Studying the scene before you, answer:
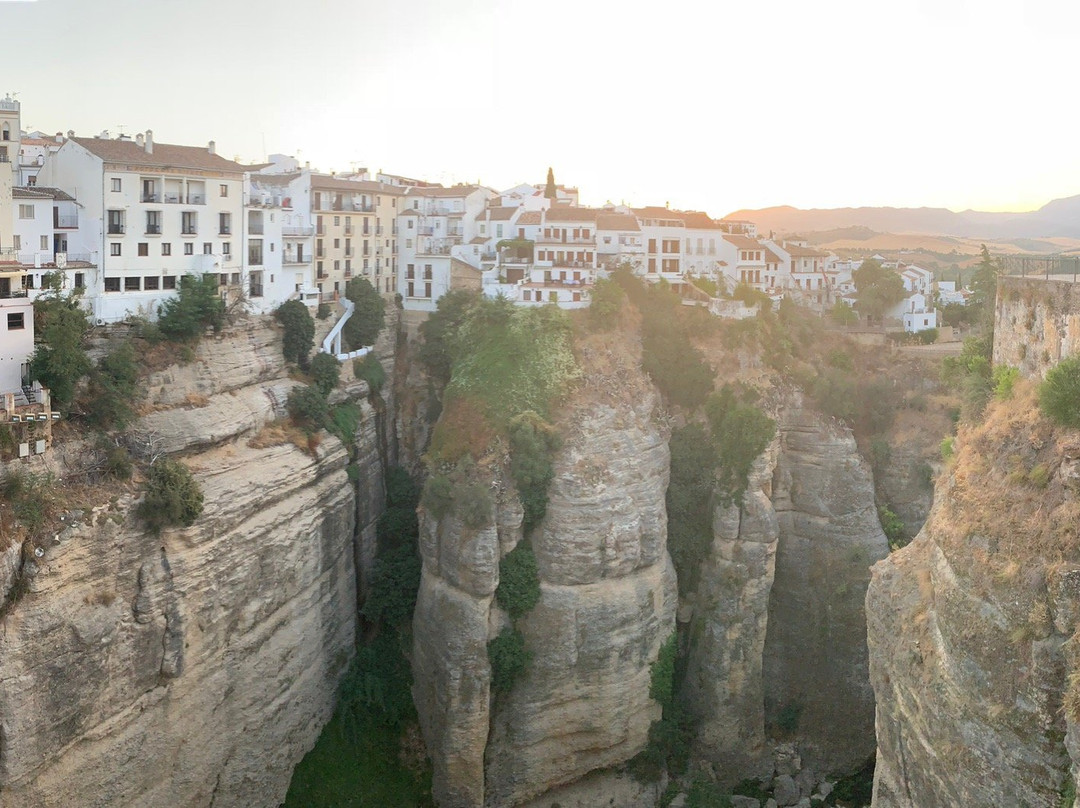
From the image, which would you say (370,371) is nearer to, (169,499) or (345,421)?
(345,421)

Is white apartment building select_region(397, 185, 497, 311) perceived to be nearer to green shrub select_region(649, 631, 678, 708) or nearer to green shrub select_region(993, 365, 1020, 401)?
→ green shrub select_region(649, 631, 678, 708)

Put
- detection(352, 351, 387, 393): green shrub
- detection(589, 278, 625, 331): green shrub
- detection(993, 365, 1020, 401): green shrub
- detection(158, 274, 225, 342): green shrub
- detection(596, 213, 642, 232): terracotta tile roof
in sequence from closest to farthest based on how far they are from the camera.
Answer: detection(993, 365, 1020, 401): green shrub → detection(158, 274, 225, 342): green shrub → detection(589, 278, 625, 331): green shrub → detection(352, 351, 387, 393): green shrub → detection(596, 213, 642, 232): terracotta tile roof

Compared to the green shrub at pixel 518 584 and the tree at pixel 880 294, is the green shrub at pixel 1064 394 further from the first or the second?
the tree at pixel 880 294

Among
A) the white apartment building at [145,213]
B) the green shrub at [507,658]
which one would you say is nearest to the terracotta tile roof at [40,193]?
the white apartment building at [145,213]

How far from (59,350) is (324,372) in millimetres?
10766

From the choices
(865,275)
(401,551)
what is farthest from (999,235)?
(401,551)

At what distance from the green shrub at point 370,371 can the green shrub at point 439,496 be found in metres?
7.79

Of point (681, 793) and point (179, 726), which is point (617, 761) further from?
point (179, 726)

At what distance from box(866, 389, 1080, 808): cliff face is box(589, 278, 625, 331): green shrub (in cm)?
1684

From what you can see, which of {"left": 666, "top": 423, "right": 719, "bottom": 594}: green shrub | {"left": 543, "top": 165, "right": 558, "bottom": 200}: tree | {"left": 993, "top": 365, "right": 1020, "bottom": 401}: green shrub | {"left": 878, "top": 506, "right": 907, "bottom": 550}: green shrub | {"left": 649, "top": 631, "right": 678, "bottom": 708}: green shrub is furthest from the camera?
{"left": 543, "top": 165, "right": 558, "bottom": 200}: tree

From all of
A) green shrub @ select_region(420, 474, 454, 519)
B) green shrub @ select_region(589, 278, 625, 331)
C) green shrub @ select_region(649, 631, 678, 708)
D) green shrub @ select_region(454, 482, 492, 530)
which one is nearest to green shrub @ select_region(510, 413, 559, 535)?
Result: green shrub @ select_region(454, 482, 492, 530)

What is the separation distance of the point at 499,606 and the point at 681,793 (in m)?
8.38

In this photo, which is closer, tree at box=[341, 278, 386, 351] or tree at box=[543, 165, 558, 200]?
tree at box=[341, 278, 386, 351]

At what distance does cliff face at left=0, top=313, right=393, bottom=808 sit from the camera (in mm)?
22781
